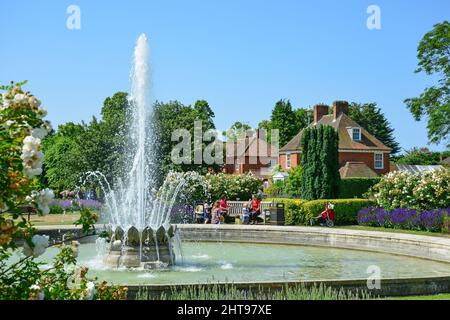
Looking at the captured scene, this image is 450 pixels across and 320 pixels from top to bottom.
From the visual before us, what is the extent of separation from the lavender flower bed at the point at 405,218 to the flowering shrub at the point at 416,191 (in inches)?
35.9

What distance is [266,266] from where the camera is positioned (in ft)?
49.5

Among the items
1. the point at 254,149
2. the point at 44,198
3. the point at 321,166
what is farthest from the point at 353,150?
the point at 44,198

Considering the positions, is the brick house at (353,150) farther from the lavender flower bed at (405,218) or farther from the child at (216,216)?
the child at (216,216)

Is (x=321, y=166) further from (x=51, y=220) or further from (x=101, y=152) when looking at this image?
(x=101, y=152)

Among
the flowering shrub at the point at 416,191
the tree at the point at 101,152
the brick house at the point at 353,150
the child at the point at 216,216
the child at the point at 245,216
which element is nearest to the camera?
the flowering shrub at the point at 416,191

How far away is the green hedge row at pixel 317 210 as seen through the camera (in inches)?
1040

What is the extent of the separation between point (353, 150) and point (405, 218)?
3208 cm

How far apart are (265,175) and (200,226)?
48042mm

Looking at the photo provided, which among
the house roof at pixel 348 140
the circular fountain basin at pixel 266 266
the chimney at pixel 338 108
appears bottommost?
the circular fountain basin at pixel 266 266

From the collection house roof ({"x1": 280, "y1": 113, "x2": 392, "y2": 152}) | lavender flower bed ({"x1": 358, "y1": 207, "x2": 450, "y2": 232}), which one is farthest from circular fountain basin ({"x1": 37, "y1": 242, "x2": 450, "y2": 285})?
house roof ({"x1": 280, "y1": 113, "x2": 392, "y2": 152})

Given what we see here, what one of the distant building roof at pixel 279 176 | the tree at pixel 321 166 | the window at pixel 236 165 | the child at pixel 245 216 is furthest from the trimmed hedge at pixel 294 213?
the window at pixel 236 165

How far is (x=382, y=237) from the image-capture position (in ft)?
61.3

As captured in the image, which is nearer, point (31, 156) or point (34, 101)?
point (31, 156)

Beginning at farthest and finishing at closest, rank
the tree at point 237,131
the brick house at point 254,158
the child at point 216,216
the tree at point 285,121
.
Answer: the tree at point 237,131
the tree at point 285,121
the brick house at point 254,158
the child at point 216,216
